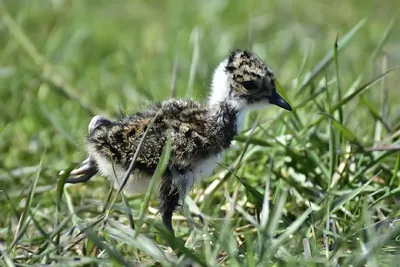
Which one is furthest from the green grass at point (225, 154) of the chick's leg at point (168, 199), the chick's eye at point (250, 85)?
the chick's eye at point (250, 85)

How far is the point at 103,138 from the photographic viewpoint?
310cm

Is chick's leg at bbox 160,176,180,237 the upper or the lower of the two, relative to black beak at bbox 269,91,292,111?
lower

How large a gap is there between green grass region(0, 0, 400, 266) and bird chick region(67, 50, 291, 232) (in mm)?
116

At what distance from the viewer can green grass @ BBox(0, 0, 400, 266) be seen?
2832mm

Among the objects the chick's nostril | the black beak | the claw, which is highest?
the black beak

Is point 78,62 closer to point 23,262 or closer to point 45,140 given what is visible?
point 45,140

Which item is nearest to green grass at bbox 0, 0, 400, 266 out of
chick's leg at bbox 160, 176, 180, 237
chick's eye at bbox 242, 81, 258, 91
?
chick's leg at bbox 160, 176, 180, 237

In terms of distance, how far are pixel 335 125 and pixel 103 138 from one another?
1.12 meters

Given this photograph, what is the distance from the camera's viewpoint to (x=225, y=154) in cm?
345

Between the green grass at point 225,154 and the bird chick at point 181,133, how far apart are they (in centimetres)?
12

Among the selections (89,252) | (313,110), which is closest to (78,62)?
(313,110)

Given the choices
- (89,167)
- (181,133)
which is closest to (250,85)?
(181,133)

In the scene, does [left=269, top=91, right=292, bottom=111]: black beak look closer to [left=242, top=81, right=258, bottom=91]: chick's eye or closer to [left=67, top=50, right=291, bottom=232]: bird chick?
[left=67, top=50, right=291, bottom=232]: bird chick

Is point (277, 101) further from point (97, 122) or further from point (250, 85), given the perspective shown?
point (97, 122)
